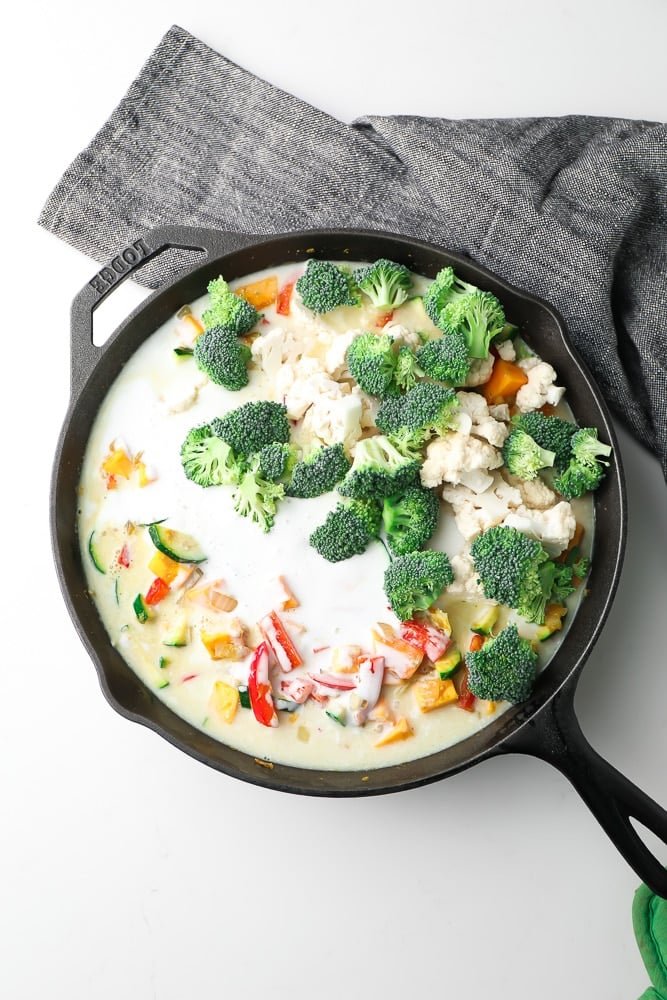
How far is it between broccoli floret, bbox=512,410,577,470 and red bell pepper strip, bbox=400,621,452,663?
59cm

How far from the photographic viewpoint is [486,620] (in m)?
2.66

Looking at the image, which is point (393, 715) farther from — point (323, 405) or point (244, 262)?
point (244, 262)

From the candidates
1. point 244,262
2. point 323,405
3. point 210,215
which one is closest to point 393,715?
point 323,405

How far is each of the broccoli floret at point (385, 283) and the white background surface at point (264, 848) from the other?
0.80 metres

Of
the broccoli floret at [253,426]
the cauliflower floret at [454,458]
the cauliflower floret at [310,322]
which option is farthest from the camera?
the cauliflower floret at [310,322]

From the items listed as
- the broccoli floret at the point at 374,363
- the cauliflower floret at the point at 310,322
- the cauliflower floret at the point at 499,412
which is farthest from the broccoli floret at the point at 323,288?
Answer: the cauliflower floret at the point at 499,412

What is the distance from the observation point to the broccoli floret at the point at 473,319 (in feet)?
8.48

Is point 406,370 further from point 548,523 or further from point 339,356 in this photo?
point 548,523

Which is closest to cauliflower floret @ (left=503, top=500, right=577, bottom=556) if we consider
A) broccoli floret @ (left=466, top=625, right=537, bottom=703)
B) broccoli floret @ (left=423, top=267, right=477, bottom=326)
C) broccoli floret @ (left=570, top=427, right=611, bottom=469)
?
broccoli floret @ (left=570, top=427, right=611, bottom=469)

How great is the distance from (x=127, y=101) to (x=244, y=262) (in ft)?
2.49

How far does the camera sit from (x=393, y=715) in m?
2.67

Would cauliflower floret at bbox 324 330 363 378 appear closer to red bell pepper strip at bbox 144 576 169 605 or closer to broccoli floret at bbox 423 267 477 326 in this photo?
broccoli floret at bbox 423 267 477 326

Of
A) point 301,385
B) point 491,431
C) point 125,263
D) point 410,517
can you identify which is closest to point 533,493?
point 491,431

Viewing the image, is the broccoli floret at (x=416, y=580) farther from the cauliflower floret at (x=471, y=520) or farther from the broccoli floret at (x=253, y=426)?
the broccoli floret at (x=253, y=426)
